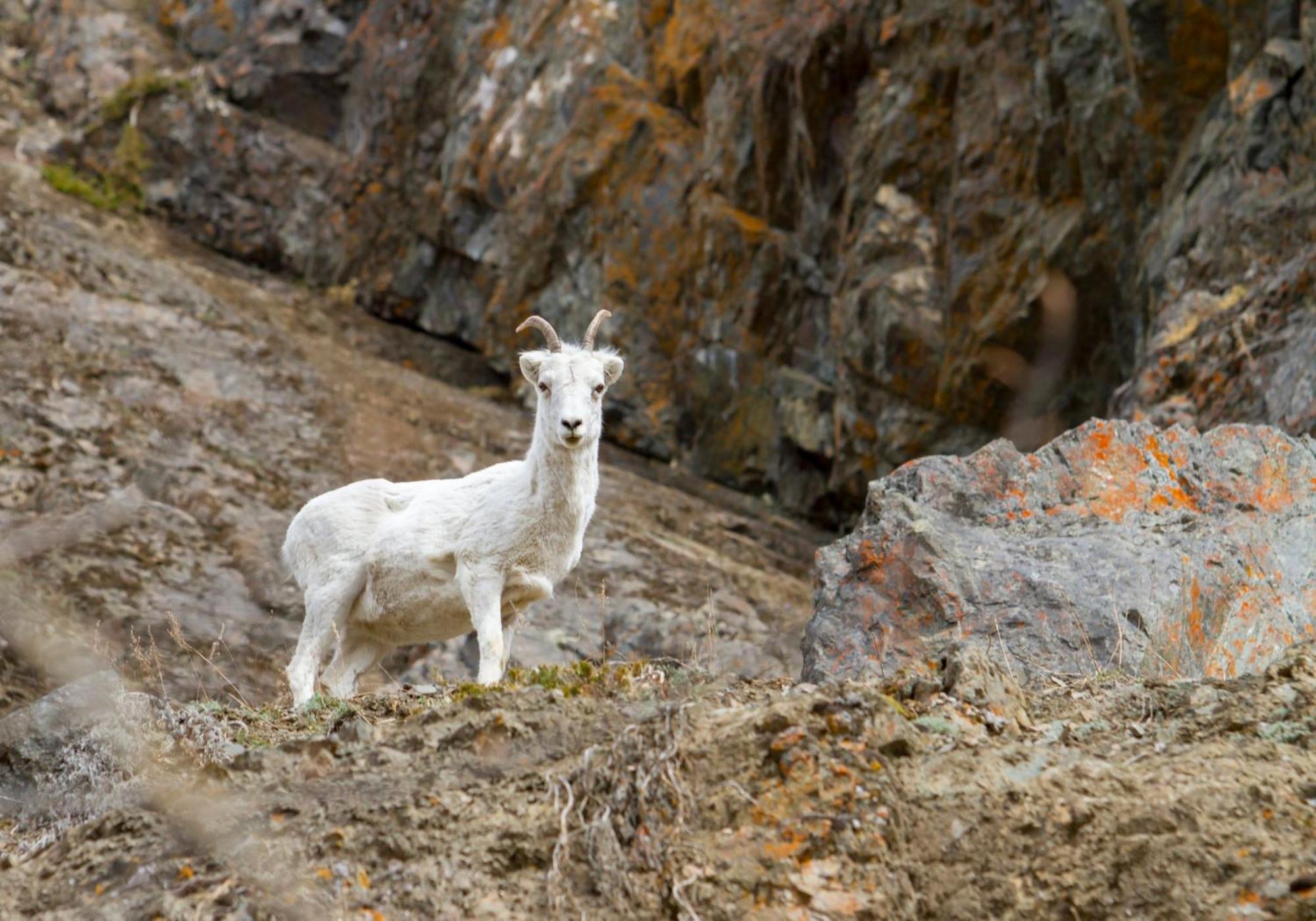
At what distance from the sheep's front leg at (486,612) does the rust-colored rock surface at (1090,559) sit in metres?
1.65

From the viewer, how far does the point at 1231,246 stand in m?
12.2

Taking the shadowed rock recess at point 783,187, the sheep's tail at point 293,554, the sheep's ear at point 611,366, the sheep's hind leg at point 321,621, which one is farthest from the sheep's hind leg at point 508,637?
the shadowed rock recess at point 783,187

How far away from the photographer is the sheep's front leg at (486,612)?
23.6 feet

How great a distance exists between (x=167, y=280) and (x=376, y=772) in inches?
617

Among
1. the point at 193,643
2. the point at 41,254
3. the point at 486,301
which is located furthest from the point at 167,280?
the point at 193,643

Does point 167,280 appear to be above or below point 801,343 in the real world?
below

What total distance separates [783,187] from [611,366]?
11.0 metres

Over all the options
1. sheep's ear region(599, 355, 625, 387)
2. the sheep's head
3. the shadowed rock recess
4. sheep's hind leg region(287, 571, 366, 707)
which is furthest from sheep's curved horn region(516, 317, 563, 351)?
the shadowed rock recess

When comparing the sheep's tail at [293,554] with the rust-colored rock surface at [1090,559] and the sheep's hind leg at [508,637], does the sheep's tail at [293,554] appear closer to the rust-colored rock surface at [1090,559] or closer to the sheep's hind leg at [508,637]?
the sheep's hind leg at [508,637]

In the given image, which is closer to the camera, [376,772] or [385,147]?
[376,772]

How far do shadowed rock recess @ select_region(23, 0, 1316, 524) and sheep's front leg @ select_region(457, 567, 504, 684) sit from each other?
20.2 feet

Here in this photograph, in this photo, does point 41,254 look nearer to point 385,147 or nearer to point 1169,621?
point 385,147

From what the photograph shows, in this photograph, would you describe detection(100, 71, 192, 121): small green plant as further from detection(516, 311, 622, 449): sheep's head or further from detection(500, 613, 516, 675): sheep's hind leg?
detection(500, 613, 516, 675): sheep's hind leg

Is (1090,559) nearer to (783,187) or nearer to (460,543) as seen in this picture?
(460,543)
